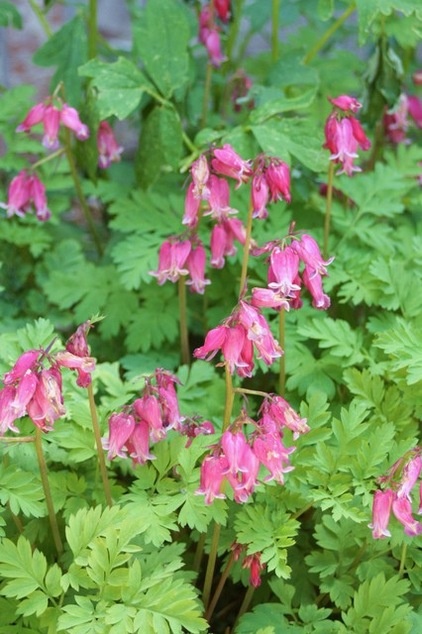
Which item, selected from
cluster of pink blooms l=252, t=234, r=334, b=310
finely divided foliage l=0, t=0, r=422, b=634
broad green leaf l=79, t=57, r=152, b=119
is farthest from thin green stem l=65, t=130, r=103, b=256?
cluster of pink blooms l=252, t=234, r=334, b=310

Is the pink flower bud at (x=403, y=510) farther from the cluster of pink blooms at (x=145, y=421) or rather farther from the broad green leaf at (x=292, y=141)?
the broad green leaf at (x=292, y=141)

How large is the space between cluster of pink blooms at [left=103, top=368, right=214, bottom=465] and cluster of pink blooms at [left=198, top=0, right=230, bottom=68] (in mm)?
1357

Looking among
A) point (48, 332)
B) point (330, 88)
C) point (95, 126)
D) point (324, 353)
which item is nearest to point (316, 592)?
point (324, 353)

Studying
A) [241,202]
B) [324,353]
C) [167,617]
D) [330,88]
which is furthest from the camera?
[330,88]

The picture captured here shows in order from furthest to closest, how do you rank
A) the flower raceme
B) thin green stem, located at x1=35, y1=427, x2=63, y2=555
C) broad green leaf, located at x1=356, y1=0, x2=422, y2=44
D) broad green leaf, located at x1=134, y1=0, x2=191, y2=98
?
broad green leaf, located at x1=134, y1=0, x2=191, y2=98, the flower raceme, broad green leaf, located at x1=356, y1=0, x2=422, y2=44, thin green stem, located at x1=35, y1=427, x2=63, y2=555

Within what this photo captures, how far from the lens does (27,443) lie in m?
1.92

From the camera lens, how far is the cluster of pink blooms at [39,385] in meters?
1.58

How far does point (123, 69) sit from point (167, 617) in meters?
1.55

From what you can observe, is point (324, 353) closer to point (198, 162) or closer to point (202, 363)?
point (202, 363)

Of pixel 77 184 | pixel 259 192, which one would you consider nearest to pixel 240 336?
pixel 259 192

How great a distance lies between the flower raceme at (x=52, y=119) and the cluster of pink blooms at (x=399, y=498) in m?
1.35

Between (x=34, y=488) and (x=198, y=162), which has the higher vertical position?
(x=198, y=162)

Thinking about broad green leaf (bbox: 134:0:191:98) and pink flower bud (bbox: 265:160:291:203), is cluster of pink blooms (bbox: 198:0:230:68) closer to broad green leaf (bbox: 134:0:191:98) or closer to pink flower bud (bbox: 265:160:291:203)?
broad green leaf (bbox: 134:0:191:98)

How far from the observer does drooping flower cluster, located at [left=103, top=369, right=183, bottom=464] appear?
176 centimetres
